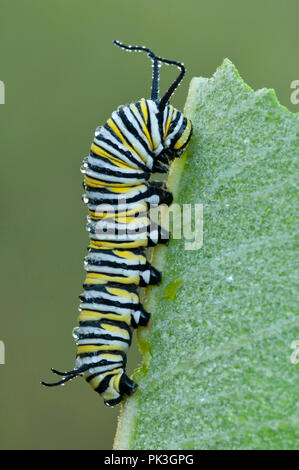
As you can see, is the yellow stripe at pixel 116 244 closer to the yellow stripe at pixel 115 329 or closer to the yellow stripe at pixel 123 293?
the yellow stripe at pixel 123 293

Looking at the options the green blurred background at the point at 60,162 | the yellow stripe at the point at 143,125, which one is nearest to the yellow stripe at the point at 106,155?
the yellow stripe at the point at 143,125

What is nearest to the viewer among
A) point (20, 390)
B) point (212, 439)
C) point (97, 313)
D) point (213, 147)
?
point (212, 439)

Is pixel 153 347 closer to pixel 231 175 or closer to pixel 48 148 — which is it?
pixel 231 175

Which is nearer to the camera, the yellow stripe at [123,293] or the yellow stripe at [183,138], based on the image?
the yellow stripe at [183,138]

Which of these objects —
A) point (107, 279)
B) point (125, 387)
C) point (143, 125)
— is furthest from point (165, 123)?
point (125, 387)

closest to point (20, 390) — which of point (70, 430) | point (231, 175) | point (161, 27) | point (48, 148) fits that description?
point (70, 430)

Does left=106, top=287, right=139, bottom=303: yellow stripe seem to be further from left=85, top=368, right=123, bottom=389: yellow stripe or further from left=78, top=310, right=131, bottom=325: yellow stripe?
left=85, top=368, right=123, bottom=389: yellow stripe
